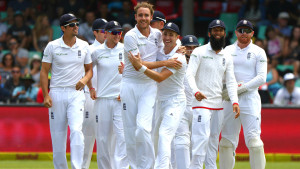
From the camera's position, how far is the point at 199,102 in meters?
12.6

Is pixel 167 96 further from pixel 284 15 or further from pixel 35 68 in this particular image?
pixel 284 15

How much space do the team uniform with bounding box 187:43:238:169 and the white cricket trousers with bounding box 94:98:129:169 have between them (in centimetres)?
152

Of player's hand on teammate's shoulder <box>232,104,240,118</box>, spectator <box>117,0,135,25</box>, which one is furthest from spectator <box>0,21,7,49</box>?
player's hand on teammate's shoulder <box>232,104,240,118</box>

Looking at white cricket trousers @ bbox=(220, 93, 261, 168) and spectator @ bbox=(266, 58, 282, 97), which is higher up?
spectator @ bbox=(266, 58, 282, 97)

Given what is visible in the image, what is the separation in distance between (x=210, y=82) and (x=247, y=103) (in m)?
0.92

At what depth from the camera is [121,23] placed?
2234 centimetres

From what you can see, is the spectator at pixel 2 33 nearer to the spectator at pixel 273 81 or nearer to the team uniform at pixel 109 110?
the spectator at pixel 273 81

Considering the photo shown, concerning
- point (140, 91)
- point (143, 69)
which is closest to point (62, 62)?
point (140, 91)

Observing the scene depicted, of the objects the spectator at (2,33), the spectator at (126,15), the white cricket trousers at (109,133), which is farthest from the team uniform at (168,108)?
the spectator at (2,33)

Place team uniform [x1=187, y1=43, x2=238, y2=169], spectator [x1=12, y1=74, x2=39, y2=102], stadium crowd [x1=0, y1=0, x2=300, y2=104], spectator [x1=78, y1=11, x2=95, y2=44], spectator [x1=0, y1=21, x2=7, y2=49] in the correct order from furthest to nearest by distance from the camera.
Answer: spectator [x1=0, y1=21, x2=7, y2=49]
spectator [x1=78, y1=11, x2=95, y2=44]
stadium crowd [x1=0, y1=0, x2=300, y2=104]
spectator [x1=12, y1=74, x2=39, y2=102]
team uniform [x1=187, y1=43, x2=238, y2=169]

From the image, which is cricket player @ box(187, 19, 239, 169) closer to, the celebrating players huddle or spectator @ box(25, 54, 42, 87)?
the celebrating players huddle

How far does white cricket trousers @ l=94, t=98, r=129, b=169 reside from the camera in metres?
13.2

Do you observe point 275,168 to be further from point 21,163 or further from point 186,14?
point 186,14

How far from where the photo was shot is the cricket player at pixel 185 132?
12781 millimetres
